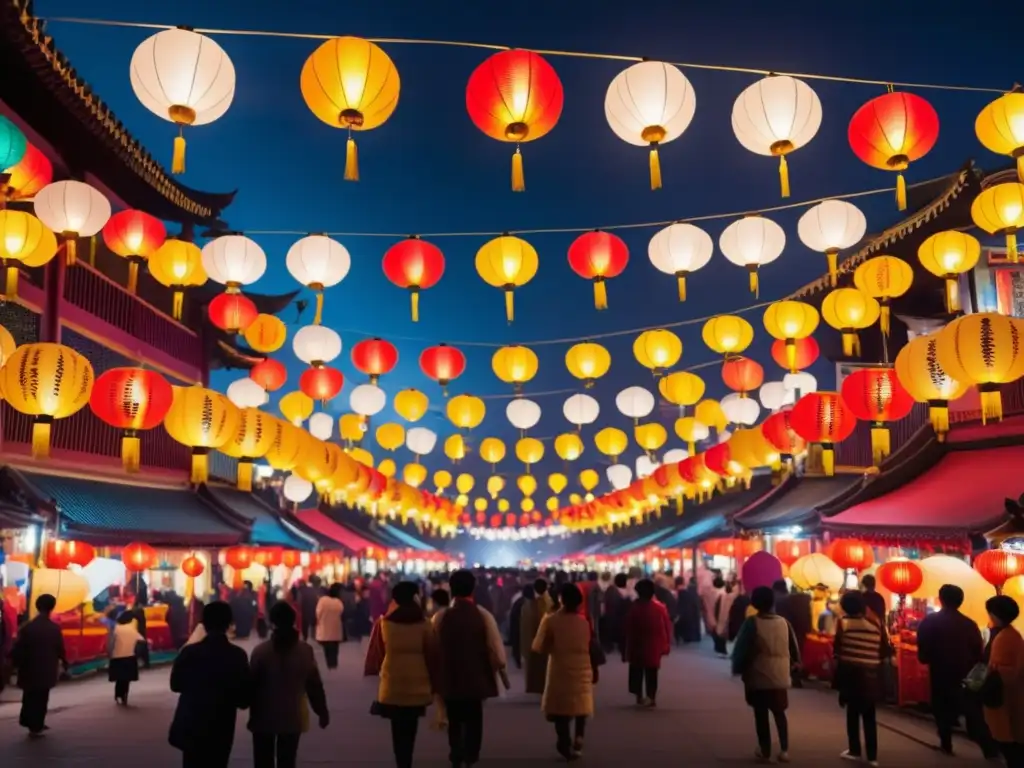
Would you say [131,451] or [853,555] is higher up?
[131,451]

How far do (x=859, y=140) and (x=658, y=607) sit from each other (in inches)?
204

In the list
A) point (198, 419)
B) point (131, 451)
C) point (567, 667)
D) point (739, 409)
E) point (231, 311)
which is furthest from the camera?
point (739, 409)

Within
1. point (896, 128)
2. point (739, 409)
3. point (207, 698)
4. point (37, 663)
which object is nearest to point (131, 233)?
point (37, 663)

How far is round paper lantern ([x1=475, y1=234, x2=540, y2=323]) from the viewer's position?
37.4 ft

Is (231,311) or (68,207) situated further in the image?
(231,311)

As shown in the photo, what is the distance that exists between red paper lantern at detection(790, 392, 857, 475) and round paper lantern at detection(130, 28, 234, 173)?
809cm

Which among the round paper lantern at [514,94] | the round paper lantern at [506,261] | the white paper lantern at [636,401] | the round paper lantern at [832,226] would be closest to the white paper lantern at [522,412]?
the white paper lantern at [636,401]

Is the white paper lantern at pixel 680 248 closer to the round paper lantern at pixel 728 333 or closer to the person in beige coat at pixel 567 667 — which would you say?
the round paper lantern at pixel 728 333

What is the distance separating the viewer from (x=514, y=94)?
800cm

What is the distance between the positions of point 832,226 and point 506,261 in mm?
3668

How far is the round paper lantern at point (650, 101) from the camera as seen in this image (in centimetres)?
829

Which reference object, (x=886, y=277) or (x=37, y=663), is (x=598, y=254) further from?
(x=37, y=663)

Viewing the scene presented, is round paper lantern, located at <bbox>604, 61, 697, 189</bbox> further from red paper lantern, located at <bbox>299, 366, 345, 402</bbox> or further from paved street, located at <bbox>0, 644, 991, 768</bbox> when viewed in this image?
red paper lantern, located at <bbox>299, 366, 345, 402</bbox>

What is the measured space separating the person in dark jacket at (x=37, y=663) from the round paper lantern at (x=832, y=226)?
871 centimetres
